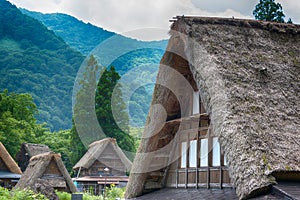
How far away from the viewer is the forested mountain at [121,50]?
5016 centimetres

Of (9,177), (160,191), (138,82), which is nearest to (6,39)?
(138,82)

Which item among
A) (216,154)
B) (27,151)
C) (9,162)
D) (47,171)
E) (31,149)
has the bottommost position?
(216,154)

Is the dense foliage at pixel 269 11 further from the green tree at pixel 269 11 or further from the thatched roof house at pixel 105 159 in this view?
the thatched roof house at pixel 105 159

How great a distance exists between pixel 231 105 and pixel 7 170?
27.6 meters

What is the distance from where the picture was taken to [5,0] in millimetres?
98438

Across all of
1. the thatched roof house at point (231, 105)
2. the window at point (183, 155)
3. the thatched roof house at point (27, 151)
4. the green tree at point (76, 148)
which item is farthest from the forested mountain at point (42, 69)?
the window at point (183, 155)

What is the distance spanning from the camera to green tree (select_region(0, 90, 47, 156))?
42.4 meters

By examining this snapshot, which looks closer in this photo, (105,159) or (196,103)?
(196,103)

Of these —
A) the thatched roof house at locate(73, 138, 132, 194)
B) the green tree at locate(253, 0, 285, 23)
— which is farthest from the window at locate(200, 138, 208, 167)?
the thatched roof house at locate(73, 138, 132, 194)

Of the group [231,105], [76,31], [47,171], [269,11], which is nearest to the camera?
[231,105]

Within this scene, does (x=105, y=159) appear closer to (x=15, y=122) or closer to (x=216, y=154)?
(x=15, y=122)

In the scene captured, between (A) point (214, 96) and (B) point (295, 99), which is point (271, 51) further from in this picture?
(A) point (214, 96)

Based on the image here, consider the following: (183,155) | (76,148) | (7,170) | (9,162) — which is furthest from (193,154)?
(76,148)

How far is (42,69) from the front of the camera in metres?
75.4
